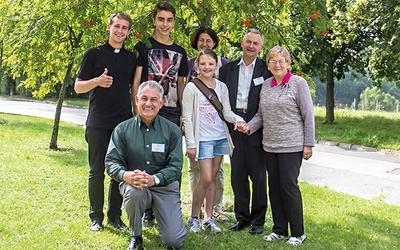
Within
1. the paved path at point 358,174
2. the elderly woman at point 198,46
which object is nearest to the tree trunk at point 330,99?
the paved path at point 358,174

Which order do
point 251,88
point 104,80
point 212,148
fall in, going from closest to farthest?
point 104,80, point 212,148, point 251,88

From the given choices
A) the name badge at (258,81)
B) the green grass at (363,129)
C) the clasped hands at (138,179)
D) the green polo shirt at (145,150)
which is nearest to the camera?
the clasped hands at (138,179)

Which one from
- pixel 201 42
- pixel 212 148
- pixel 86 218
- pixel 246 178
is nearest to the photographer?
pixel 212 148

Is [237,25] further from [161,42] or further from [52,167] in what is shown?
[52,167]

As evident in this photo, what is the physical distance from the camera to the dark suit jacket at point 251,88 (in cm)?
477

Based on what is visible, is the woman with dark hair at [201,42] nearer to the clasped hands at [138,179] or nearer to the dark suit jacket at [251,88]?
the dark suit jacket at [251,88]

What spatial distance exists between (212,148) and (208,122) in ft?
0.88

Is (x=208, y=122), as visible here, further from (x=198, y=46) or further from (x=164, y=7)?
(x=164, y=7)

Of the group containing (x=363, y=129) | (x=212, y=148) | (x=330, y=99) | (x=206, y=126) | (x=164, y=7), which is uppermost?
(x=164, y=7)

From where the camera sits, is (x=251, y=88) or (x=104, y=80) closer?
(x=104, y=80)

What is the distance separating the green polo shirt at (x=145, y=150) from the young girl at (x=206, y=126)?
390 millimetres

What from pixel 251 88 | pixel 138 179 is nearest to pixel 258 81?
pixel 251 88

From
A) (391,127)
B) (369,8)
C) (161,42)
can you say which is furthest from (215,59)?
(391,127)

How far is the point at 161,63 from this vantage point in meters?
4.67
